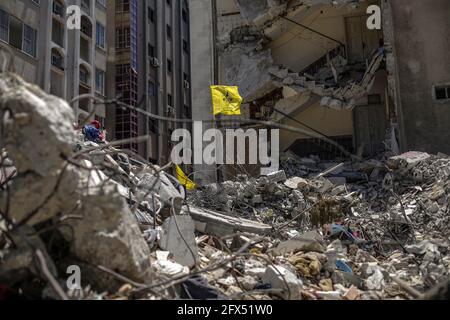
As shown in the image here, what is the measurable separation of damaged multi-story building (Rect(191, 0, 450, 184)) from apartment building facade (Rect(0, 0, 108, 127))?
20.6ft

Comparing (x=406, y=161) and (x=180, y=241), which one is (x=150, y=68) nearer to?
(x=406, y=161)

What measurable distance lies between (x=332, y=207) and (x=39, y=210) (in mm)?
9198

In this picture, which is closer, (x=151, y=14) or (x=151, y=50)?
(x=151, y=50)

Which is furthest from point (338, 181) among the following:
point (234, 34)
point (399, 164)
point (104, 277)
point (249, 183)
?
point (104, 277)

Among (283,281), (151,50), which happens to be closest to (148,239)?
(283,281)

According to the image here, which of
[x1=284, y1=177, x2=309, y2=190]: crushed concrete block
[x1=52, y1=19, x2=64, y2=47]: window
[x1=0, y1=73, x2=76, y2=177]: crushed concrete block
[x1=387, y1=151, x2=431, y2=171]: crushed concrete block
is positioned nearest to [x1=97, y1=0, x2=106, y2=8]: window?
→ [x1=52, y1=19, x2=64, y2=47]: window

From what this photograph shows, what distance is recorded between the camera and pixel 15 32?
18.9 m

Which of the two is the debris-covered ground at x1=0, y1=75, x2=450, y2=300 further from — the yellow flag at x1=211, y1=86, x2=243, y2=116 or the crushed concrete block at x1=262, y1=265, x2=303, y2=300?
the yellow flag at x1=211, y1=86, x2=243, y2=116

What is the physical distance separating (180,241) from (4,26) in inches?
633

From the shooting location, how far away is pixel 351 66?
19.0 metres

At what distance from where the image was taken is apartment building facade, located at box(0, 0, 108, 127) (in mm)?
19062

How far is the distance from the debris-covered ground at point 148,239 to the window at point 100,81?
1781 cm

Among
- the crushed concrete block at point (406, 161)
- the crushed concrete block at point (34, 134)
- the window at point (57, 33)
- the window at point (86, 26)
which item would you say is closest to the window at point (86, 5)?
the window at point (86, 26)
